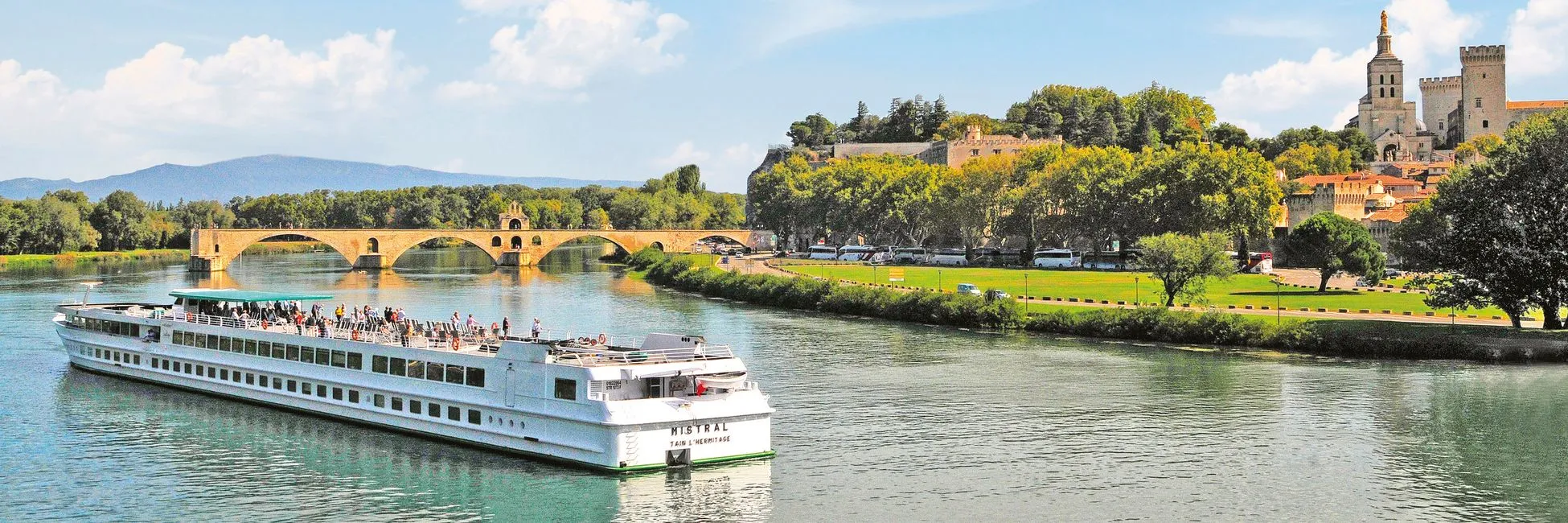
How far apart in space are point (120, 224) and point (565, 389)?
15848 centimetres

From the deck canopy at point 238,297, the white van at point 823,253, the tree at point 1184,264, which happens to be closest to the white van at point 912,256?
the white van at point 823,253

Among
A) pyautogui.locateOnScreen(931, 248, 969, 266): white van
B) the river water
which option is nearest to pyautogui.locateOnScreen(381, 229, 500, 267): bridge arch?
pyautogui.locateOnScreen(931, 248, 969, 266): white van

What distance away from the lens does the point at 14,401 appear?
4612 centimetres

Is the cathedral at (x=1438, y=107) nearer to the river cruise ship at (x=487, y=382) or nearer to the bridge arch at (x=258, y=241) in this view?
the bridge arch at (x=258, y=241)

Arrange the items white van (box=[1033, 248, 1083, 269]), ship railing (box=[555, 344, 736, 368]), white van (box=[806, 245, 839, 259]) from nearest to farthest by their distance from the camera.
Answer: ship railing (box=[555, 344, 736, 368])
white van (box=[1033, 248, 1083, 269])
white van (box=[806, 245, 839, 259])

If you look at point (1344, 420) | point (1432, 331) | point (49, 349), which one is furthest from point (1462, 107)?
point (49, 349)

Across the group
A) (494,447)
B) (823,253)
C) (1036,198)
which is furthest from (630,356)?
(823,253)

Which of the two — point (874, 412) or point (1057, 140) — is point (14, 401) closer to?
point (874, 412)

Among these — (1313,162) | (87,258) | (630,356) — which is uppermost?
(1313,162)

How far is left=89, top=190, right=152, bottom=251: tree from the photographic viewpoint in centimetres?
17362

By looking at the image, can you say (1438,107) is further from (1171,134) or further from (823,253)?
(823,253)

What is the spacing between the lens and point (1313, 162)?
165 meters

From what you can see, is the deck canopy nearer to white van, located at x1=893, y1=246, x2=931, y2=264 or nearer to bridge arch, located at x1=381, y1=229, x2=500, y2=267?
white van, located at x1=893, y1=246, x2=931, y2=264

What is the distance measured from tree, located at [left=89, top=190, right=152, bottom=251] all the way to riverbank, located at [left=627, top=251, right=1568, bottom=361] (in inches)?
4597
